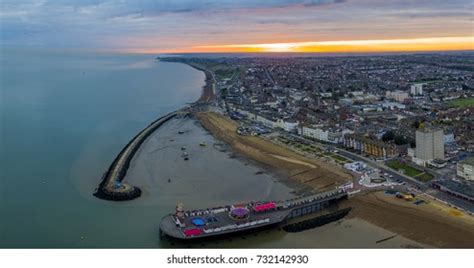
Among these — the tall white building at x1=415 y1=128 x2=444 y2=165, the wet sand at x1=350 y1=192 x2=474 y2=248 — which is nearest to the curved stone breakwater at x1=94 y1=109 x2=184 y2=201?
the wet sand at x1=350 y1=192 x2=474 y2=248

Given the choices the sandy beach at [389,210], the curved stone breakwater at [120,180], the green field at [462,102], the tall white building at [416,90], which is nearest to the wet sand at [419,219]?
the sandy beach at [389,210]

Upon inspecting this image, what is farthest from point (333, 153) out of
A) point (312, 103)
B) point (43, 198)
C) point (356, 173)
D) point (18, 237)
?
point (312, 103)

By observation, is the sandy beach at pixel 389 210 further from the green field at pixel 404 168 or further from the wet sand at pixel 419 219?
the green field at pixel 404 168

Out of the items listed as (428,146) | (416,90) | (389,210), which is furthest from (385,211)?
(416,90)

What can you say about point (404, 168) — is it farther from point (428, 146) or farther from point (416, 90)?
point (416, 90)

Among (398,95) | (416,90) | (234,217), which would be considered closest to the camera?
(234,217)

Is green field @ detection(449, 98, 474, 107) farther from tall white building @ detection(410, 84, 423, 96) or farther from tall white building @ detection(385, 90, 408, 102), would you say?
tall white building @ detection(410, 84, 423, 96)
